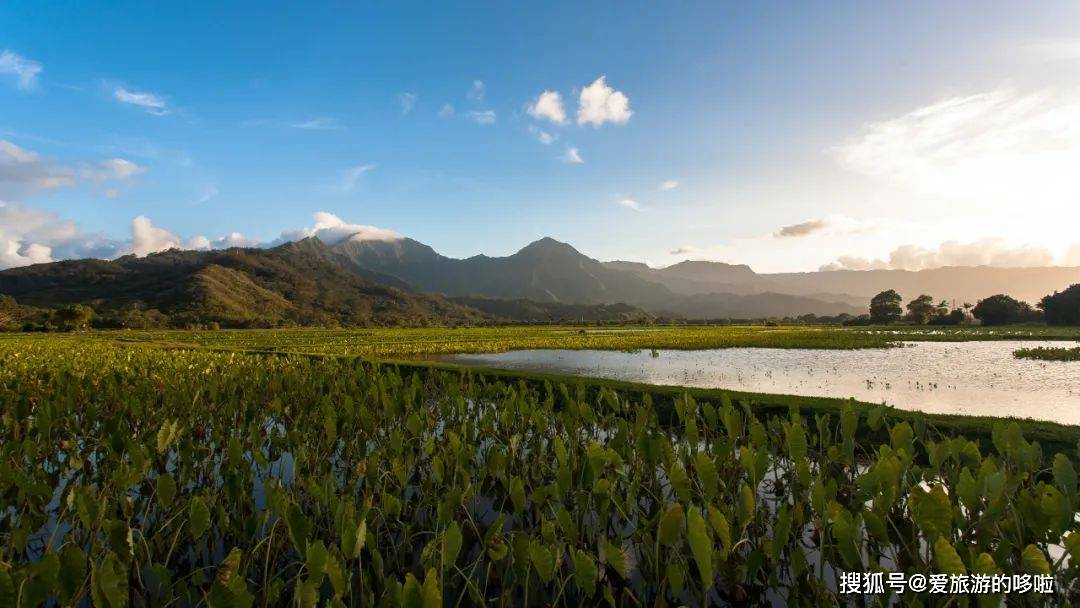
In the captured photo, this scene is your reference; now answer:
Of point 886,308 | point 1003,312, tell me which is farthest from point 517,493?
point 886,308

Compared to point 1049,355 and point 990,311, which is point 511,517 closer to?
point 1049,355

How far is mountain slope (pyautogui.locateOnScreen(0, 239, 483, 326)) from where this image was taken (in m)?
78.0

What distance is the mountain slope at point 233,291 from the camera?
78000 millimetres

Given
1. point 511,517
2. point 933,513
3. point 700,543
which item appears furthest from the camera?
point 511,517

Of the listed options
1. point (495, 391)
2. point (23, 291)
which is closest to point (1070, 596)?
point (495, 391)

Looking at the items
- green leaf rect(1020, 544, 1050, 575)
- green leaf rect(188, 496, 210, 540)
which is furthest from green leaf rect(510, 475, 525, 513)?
green leaf rect(1020, 544, 1050, 575)

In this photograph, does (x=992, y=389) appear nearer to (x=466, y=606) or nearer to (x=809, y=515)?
(x=809, y=515)

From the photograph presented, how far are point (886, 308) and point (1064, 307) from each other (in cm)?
2262

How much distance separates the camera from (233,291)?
8869cm

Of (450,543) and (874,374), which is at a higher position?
(450,543)

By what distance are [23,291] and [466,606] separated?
12982cm

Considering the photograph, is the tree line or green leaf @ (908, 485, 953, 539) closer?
green leaf @ (908, 485, 953, 539)

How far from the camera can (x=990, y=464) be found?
3918 mm

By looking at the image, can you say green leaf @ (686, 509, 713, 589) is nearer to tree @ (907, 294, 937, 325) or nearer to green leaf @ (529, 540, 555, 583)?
green leaf @ (529, 540, 555, 583)
